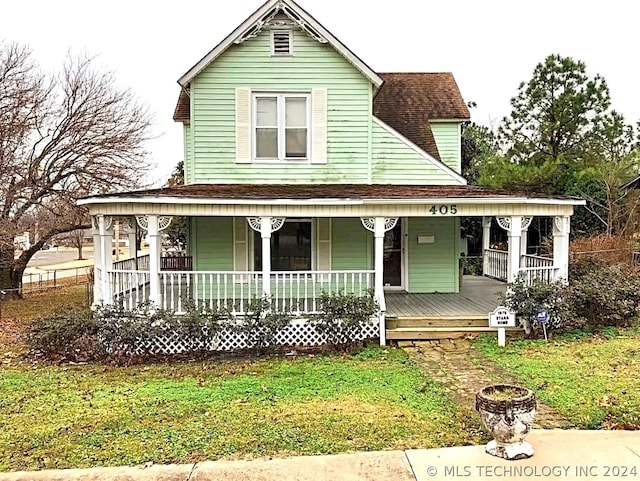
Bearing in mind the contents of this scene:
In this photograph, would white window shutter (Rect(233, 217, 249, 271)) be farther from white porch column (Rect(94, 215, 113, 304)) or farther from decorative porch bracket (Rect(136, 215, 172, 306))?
white porch column (Rect(94, 215, 113, 304))

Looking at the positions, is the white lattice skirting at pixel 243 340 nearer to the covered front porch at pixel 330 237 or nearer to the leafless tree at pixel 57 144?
the covered front porch at pixel 330 237

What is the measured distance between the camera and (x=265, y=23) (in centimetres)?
1264

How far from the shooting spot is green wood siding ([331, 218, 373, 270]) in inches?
517

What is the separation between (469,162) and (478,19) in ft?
24.1

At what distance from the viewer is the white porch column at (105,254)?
11.0 metres

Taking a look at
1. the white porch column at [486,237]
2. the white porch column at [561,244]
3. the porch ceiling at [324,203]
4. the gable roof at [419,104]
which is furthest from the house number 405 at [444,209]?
the white porch column at [486,237]

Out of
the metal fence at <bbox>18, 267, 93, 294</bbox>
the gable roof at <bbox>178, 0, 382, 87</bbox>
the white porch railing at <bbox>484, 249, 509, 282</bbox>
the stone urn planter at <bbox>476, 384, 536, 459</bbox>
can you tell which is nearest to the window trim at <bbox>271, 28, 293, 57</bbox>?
the gable roof at <bbox>178, 0, 382, 87</bbox>

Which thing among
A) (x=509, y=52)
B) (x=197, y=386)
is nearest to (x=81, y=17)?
(x=197, y=386)

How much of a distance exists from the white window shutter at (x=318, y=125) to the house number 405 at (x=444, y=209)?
3.29 metres

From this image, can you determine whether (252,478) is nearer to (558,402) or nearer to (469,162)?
A: (558,402)

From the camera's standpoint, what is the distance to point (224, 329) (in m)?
10.5

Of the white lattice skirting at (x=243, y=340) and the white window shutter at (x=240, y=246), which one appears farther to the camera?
the white window shutter at (x=240, y=246)

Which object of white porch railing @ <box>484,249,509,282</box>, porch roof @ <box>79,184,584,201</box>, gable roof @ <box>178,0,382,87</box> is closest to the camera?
porch roof @ <box>79,184,584,201</box>

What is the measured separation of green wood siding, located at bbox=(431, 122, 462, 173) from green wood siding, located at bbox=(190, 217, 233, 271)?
6.72m
